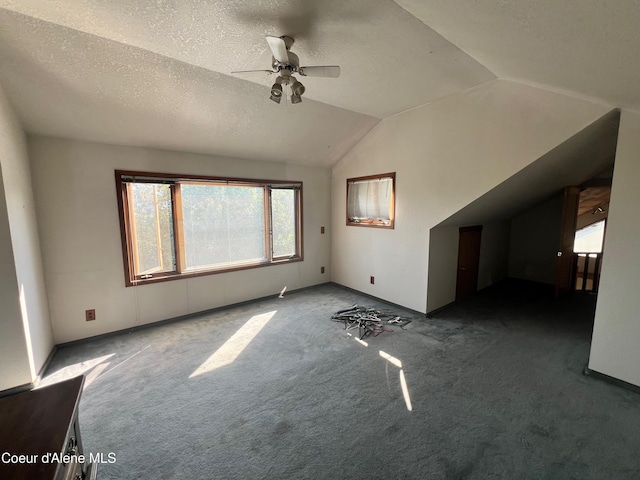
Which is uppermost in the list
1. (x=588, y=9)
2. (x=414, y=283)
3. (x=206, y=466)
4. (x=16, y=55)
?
(x=16, y=55)

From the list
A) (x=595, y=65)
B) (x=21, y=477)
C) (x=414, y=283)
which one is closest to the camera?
(x=21, y=477)

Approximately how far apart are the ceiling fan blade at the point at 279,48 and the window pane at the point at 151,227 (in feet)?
8.02

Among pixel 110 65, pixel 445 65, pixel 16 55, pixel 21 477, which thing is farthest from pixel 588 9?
pixel 16 55

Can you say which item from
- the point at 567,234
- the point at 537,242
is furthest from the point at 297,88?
the point at 537,242

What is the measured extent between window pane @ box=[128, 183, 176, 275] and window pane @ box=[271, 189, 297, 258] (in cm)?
158

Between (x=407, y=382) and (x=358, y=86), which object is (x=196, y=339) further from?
(x=358, y=86)

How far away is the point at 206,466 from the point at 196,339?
1745 mm

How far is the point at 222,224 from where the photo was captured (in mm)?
4043

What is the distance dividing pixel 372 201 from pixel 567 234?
3.20 m

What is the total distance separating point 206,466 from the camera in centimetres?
163

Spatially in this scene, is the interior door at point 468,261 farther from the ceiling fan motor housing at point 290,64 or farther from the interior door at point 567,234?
the ceiling fan motor housing at point 290,64

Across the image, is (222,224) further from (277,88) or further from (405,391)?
(405,391)

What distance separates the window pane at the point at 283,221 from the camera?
4.58m

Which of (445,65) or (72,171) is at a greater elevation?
(445,65)
